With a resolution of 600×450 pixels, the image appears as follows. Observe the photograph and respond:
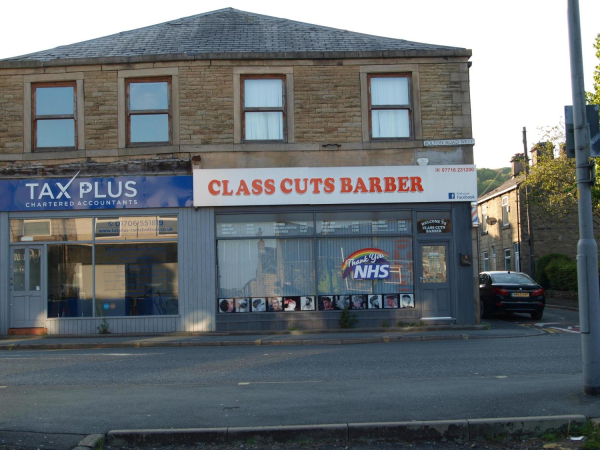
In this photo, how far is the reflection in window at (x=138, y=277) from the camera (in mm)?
18016

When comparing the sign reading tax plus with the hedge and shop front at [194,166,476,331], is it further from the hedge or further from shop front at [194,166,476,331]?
the hedge

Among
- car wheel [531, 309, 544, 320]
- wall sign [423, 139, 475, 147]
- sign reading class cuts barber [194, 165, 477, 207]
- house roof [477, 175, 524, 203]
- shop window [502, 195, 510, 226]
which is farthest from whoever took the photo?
shop window [502, 195, 510, 226]

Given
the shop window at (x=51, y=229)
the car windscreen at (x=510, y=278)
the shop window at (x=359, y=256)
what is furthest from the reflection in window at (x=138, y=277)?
the car windscreen at (x=510, y=278)

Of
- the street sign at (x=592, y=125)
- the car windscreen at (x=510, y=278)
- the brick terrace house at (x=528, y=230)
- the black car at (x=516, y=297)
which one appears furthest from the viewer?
the brick terrace house at (x=528, y=230)

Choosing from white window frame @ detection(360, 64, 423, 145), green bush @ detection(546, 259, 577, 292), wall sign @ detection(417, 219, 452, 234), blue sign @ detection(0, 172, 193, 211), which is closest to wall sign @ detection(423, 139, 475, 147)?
white window frame @ detection(360, 64, 423, 145)

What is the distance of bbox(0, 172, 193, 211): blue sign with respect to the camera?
701 inches

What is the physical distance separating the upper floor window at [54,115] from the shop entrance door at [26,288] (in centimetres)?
292

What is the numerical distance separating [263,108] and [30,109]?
6.39 metres

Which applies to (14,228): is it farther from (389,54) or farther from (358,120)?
(389,54)

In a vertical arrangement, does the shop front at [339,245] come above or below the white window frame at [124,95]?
below

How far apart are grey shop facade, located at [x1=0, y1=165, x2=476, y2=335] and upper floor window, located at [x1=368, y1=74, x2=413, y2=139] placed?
1.19m

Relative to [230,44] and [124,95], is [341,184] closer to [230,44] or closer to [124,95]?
[230,44]

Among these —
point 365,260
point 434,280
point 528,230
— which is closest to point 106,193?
point 365,260

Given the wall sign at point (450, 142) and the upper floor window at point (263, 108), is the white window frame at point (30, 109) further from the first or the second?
the wall sign at point (450, 142)
